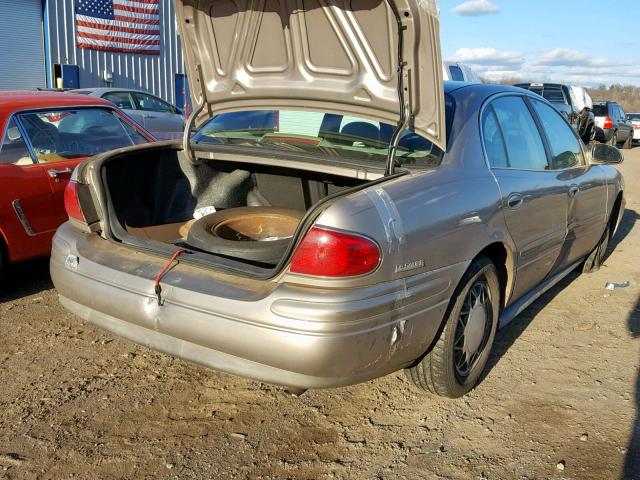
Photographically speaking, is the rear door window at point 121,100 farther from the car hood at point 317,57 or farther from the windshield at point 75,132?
the car hood at point 317,57

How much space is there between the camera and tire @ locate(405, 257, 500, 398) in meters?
3.11

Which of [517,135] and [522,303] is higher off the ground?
[517,135]

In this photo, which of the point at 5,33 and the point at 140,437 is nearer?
the point at 140,437

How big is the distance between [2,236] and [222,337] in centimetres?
273

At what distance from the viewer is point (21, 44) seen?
16.6m

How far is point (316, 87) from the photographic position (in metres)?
3.49

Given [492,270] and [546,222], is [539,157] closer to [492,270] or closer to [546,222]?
[546,222]

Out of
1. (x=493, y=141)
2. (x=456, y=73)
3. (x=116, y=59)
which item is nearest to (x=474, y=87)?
(x=493, y=141)

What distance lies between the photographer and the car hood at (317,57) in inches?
119

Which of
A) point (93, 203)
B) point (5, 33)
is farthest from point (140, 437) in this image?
point (5, 33)

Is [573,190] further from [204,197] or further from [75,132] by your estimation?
[75,132]

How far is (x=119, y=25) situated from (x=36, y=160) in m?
15.1

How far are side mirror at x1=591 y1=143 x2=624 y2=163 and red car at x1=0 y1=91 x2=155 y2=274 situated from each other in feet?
13.2

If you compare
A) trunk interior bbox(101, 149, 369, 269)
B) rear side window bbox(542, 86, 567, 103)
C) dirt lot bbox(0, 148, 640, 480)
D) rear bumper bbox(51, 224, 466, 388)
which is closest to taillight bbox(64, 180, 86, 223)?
trunk interior bbox(101, 149, 369, 269)
